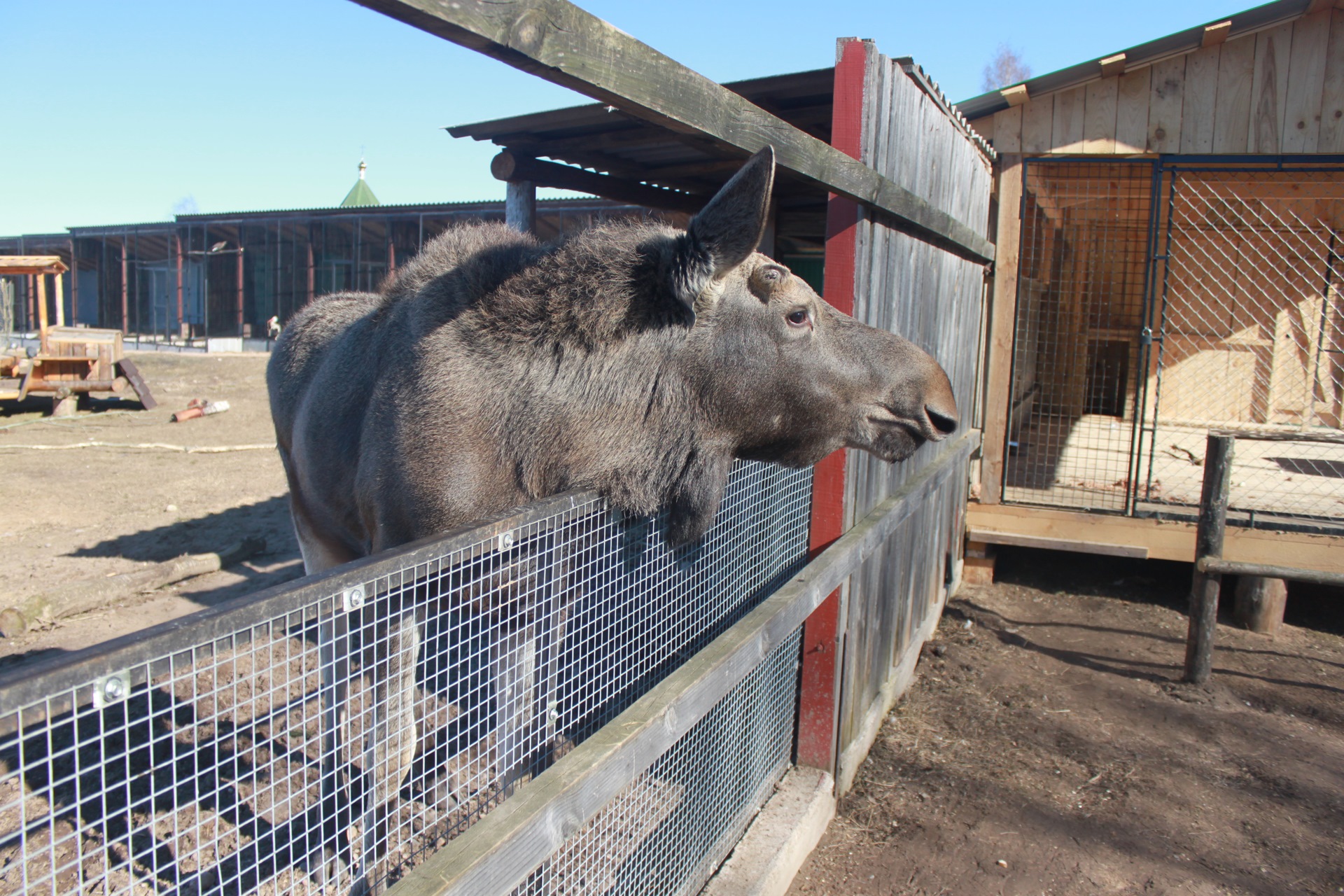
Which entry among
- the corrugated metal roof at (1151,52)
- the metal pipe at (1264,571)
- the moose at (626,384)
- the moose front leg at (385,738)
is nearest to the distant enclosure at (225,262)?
the corrugated metal roof at (1151,52)

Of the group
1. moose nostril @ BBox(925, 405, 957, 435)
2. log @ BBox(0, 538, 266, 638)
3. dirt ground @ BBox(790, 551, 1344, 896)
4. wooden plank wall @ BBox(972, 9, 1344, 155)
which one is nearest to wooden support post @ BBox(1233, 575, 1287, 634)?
dirt ground @ BBox(790, 551, 1344, 896)

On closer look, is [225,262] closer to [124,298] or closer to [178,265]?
[178,265]

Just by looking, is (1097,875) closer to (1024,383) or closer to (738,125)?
(738,125)

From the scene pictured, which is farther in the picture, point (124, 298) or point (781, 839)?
point (124, 298)

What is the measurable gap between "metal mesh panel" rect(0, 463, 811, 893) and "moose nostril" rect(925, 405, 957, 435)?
0.71m

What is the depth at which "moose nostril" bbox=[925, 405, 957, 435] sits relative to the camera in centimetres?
313

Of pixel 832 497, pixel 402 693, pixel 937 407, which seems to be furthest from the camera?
pixel 832 497

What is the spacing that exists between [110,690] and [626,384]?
2014mm

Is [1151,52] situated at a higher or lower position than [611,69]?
higher

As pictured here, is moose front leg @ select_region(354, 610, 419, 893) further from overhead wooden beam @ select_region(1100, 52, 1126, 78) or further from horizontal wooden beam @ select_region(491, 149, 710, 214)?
overhead wooden beam @ select_region(1100, 52, 1126, 78)

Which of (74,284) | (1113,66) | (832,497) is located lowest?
(832,497)

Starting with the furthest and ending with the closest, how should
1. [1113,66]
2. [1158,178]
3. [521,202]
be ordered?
[1158,178] → [1113,66] → [521,202]

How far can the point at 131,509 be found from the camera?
8.77 m

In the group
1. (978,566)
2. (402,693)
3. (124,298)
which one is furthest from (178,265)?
(402,693)
